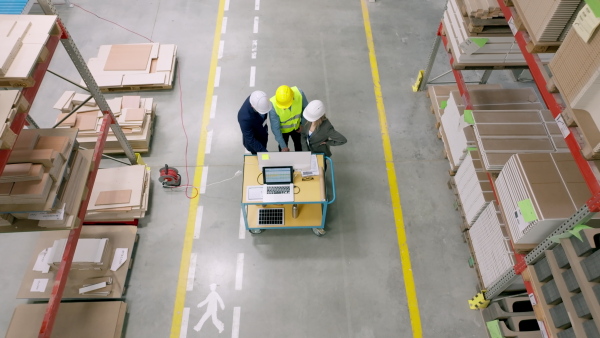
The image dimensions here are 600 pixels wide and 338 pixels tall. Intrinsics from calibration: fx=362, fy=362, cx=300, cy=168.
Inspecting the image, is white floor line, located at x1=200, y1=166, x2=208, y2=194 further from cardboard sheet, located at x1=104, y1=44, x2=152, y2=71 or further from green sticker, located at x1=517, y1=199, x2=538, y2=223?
green sticker, located at x1=517, y1=199, x2=538, y2=223

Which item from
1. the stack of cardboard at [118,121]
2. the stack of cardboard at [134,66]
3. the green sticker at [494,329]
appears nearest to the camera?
the green sticker at [494,329]

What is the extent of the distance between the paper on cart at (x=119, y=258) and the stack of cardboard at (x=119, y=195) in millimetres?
592

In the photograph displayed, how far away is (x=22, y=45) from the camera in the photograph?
4.11 meters

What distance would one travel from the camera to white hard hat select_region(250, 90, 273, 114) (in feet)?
17.1

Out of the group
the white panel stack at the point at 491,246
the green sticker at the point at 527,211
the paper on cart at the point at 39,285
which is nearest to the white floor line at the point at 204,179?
the paper on cart at the point at 39,285

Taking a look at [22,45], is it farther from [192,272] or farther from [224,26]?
[224,26]

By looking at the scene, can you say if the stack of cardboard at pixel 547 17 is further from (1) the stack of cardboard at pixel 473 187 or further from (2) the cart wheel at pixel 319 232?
(2) the cart wheel at pixel 319 232

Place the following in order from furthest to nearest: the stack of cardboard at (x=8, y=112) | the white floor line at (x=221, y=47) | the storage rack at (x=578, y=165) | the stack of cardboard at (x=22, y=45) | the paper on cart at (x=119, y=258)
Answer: the white floor line at (x=221, y=47)
the paper on cart at (x=119, y=258)
the stack of cardboard at (x=22, y=45)
the stack of cardboard at (x=8, y=112)
the storage rack at (x=578, y=165)

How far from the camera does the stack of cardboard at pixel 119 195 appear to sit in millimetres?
6148

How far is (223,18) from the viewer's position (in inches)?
377

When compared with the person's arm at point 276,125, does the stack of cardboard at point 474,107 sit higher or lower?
higher

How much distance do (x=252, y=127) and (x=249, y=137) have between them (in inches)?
6.6

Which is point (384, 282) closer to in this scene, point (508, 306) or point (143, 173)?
point (508, 306)

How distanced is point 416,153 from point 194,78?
206 inches
